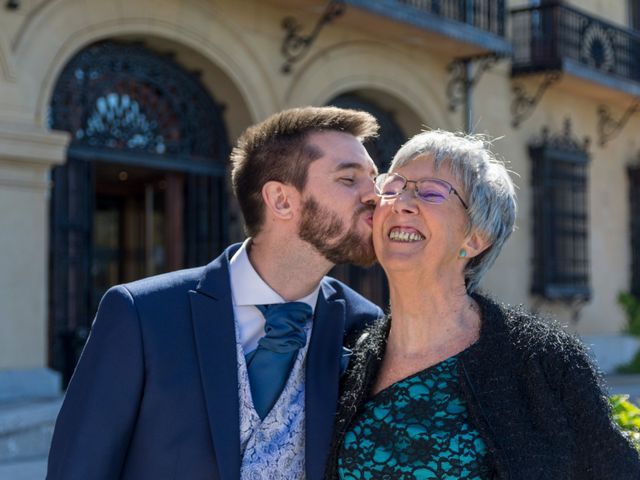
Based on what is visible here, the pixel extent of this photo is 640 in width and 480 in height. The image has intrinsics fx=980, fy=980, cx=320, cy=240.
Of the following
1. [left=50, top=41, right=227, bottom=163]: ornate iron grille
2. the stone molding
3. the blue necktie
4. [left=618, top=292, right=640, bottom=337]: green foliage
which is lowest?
[left=618, top=292, right=640, bottom=337]: green foliage

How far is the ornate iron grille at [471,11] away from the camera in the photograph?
11383 millimetres

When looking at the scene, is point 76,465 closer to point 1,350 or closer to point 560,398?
point 560,398

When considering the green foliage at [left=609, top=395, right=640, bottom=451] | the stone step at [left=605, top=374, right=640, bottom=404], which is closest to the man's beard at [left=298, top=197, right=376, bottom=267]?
the green foliage at [left=609, top=395, right=640, bottom=451]

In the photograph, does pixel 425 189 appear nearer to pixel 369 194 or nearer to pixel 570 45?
pixel 369 194

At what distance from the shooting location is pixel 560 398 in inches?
97.5

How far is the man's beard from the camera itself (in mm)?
2969

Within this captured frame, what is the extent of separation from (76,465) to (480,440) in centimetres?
104

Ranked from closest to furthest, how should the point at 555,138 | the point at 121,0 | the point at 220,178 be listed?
the point at 121,0
the point at 220,178
the point at 555,138

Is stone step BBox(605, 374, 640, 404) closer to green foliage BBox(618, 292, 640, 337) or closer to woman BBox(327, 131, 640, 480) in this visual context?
green foliage BBox(618, 292, 640, 337)

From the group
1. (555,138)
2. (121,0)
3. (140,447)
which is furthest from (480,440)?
(555,138)

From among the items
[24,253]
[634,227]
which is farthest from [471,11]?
[24,253]

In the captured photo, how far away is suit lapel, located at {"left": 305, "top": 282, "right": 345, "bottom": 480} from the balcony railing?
10.7 meters

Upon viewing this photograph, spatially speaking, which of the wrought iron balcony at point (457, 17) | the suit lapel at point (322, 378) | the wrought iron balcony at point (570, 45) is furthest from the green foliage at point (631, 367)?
the suit lapel at point (322, 378)

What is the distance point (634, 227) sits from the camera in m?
15.8
